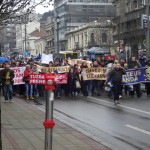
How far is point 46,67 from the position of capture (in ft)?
74.6

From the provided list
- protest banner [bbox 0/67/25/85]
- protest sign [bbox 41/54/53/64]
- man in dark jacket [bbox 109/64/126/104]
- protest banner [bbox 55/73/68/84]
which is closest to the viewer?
man in dark jacket [bbox 109/64/126/104]

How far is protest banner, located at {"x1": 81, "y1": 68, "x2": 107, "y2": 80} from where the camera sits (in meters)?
22.0

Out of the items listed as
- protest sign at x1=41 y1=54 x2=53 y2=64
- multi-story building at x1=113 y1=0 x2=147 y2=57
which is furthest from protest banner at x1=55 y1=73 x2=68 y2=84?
multi-story building at x1=113 y1=0 x2=147 y2=57

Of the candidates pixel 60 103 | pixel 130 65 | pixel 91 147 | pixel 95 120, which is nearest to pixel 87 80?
pixel 130 65

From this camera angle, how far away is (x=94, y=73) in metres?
22.2

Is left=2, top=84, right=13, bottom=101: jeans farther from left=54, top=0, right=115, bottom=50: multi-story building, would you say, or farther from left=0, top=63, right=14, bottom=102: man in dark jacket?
left=54, top=0, right=115, bottom=50: multi-story building

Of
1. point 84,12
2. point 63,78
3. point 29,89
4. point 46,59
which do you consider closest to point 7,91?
point 29,89

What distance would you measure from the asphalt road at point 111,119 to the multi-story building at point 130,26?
41.0 metres

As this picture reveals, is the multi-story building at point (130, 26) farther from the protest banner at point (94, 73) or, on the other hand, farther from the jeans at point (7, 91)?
the jeans at point (7, 91)

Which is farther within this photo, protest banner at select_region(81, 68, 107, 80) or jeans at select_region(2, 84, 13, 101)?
protest banner at select_region(81, 68, 107, 80)

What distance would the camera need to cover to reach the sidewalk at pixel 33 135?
8.70 meters

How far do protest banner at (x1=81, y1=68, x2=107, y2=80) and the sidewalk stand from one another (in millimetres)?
8574

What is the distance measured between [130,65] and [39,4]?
12154mm

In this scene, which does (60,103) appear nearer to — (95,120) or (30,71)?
(30,71)
